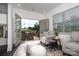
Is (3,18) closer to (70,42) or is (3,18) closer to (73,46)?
(70,42)

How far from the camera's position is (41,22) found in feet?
9.12

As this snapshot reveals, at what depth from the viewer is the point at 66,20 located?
9.04ft

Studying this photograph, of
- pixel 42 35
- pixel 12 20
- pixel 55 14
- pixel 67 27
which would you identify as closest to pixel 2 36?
pixel 12 20

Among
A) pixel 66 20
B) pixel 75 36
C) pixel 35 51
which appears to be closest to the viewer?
pixel 35 51

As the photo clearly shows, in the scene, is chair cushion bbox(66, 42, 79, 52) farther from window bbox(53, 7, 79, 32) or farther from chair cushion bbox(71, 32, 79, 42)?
window bbox(53, 7, 79, 32)

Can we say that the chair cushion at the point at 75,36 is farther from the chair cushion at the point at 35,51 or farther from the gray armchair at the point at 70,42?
the chair cushion at the point at 35,51

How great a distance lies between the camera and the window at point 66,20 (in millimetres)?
2625

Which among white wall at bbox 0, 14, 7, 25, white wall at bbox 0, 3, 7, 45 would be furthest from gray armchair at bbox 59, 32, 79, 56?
white wall at bbox 0, 14, 7, 25

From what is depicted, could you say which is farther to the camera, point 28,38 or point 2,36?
point 2,36

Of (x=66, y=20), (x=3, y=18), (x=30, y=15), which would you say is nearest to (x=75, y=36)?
(x=66, y=20)

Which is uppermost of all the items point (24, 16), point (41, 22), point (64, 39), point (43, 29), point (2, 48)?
point (24, 16)

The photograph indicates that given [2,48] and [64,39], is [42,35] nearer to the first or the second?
[64,39]

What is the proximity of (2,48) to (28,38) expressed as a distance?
1.13 metres

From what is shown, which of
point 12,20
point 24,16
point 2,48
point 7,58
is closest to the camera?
point 7,58
